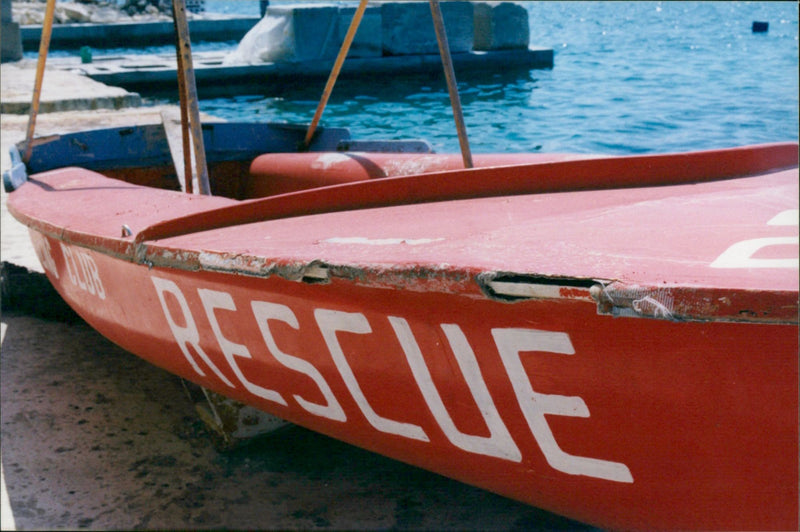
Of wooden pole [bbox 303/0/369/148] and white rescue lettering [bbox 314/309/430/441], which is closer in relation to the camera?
white rescue lettering [bbox 314/309/430/441]

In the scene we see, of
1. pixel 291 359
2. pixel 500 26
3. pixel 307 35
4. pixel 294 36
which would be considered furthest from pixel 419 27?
pixel 291 359

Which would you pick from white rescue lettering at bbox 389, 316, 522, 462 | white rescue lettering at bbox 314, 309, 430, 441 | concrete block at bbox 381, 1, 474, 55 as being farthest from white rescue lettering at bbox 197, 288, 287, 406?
concrete block at bbox 381, 1, 474, 55

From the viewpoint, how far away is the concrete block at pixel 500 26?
16.2m

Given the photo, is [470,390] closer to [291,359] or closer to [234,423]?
[291,359]

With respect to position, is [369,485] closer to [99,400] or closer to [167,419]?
[167,419]

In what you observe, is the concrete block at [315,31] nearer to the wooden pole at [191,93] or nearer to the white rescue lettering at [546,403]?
the wooden pole at [191,93]

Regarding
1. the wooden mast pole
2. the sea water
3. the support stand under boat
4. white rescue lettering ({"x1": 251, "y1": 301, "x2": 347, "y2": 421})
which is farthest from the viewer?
the sea water

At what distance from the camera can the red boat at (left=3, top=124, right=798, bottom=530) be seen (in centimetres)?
129

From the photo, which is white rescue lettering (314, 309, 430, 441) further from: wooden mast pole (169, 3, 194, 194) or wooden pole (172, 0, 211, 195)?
wooden mast pole (169, 3, 194, 194)

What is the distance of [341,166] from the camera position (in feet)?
11.7

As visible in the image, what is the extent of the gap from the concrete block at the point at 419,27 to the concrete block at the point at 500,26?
1.55ft

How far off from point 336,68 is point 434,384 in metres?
2.37

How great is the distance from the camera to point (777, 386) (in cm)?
126

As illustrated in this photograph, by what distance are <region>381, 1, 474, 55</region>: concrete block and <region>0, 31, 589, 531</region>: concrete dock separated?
1379 centimetres
